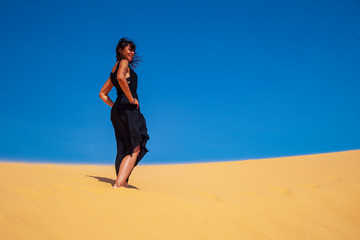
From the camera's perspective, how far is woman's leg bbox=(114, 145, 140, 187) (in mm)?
2943

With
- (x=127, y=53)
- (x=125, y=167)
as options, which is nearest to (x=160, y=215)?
(x=125, y=167)

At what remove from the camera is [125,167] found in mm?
3051

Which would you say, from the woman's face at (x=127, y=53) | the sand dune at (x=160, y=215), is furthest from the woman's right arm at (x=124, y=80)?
the sand dune at (x=160, y=215)

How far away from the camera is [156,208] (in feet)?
6.92

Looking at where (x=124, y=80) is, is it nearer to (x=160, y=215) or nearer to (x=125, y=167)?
(x=125, y=167)

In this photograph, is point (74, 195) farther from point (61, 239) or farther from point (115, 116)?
point (115, 116)

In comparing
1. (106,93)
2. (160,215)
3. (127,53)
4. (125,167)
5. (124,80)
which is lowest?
(160,215)

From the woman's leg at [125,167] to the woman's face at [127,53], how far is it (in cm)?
119

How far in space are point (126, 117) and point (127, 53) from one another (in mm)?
862

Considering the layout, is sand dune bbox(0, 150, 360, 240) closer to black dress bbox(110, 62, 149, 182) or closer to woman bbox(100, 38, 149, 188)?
woman bbox(100, 38, 149, 188)

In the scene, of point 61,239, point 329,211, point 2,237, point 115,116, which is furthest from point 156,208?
point 329,211

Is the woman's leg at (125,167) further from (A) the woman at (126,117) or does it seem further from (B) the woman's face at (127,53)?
(B) the woman's face at (127,53)

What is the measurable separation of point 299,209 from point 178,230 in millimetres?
1705

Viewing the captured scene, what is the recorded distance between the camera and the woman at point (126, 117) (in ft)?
10.0
